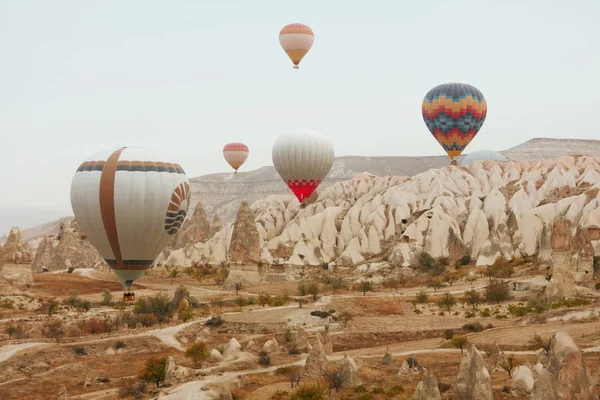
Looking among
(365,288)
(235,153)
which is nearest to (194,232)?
(235,153)

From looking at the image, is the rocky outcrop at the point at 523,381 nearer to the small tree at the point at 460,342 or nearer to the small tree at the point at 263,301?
the small tree at the point at 460,342

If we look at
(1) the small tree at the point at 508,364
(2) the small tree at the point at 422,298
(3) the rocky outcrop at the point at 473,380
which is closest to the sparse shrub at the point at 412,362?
(1) the small tree at the point at 508,364

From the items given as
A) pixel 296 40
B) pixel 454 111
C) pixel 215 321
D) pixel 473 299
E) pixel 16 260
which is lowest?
pixel 215 321

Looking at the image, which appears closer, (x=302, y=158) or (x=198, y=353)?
(x=198, y=353)

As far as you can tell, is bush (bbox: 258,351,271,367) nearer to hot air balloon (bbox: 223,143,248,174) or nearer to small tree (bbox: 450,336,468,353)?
small tree (bbox: 450,336,468,353)

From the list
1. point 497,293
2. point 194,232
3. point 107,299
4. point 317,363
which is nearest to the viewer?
point 317,363

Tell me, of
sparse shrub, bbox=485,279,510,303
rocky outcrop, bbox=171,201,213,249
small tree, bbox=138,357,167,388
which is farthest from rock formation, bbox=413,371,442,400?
rocky outcrop, bbox=171,201,213,249

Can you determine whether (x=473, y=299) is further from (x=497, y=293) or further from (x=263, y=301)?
(x=263, y=301)
